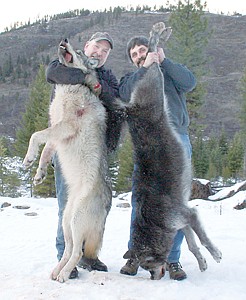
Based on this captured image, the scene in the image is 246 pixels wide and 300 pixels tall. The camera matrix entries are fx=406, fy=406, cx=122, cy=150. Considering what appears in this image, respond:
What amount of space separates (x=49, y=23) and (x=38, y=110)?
284ft

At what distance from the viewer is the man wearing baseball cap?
4.27 m

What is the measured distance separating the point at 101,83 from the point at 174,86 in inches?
32.0

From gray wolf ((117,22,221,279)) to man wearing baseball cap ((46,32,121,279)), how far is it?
0.31 m

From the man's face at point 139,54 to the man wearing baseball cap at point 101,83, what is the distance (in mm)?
347

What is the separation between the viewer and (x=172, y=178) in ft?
13.5

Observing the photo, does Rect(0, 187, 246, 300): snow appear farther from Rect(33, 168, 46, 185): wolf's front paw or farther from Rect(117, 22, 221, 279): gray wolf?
Rect(33, 168, 46, 185): wolf's front paw

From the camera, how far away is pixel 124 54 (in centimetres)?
7356

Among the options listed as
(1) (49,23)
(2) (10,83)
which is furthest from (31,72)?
(1) (49,23)

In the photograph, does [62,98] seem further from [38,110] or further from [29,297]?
[38,110]

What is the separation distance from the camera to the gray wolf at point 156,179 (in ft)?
13.3

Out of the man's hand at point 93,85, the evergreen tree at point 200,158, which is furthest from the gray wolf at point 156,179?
the evergreen tree at point 200,158

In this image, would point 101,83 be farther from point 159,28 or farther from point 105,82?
point 159,28

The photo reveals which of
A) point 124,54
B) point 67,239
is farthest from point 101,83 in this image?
point 124,54

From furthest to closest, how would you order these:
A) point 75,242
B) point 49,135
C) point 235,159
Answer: point 235,159 → point 49,135 → point 75,242
